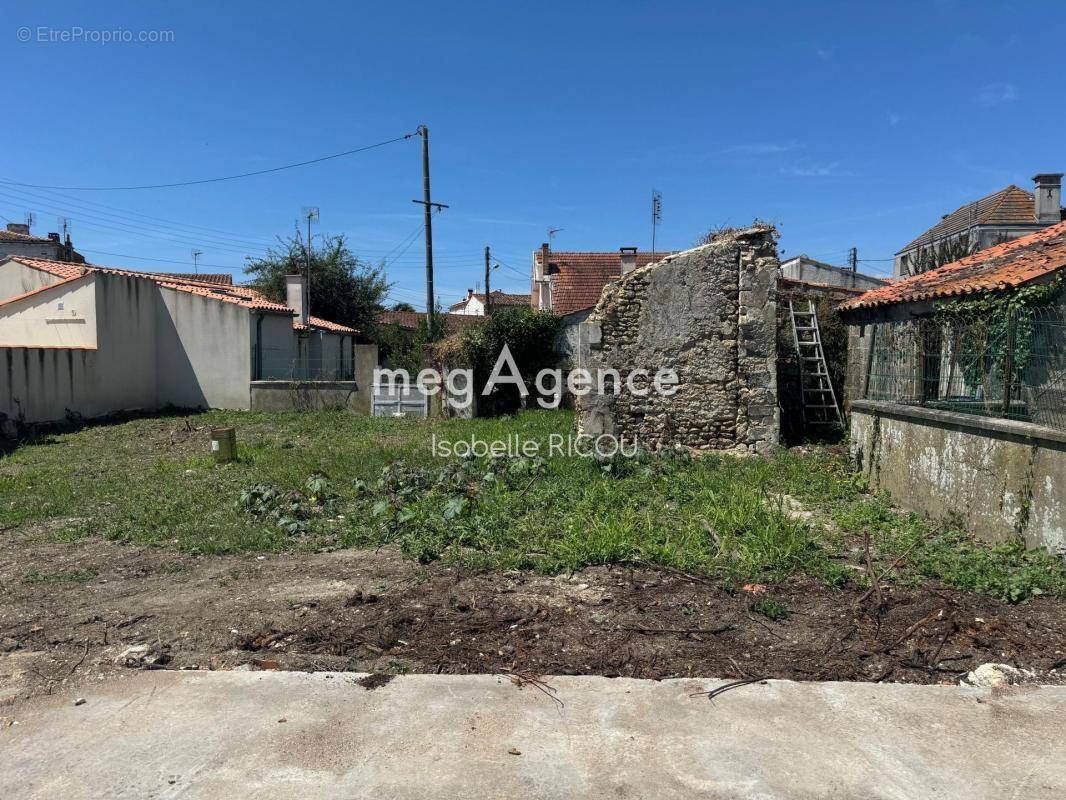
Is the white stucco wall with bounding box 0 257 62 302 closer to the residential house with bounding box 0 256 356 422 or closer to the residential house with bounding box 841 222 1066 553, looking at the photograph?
the residential house with bounding box 0 256 356 422

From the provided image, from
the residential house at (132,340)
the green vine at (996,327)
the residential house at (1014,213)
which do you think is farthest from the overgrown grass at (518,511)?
the residential house at (1014,213)

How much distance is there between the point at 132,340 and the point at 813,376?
57.1ft

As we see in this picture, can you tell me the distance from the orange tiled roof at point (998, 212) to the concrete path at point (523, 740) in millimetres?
26978

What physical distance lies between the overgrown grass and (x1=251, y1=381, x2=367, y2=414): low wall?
5.69 m

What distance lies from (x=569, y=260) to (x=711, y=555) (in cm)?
2582

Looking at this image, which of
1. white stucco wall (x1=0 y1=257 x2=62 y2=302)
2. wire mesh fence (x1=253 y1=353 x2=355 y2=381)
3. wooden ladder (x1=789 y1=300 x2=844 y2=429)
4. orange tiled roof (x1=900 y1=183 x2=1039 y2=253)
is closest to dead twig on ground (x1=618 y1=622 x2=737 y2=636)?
wooden ladder (x1=789 y1=300 x2=844 y2=429)

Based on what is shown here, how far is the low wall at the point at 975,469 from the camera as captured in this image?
5.99 metres

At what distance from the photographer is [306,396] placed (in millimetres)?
18562

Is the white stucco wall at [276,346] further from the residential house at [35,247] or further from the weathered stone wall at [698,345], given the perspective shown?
the residential house at [35,247]

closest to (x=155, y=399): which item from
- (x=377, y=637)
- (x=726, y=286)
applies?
(x=726, y=286)

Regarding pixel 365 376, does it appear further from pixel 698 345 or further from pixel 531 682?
pixel 531 682

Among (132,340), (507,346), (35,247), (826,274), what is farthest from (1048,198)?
(35,247)

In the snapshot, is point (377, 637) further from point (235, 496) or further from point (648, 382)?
point (648, 382)

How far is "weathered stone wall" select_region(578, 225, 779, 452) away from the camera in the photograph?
1152cm
